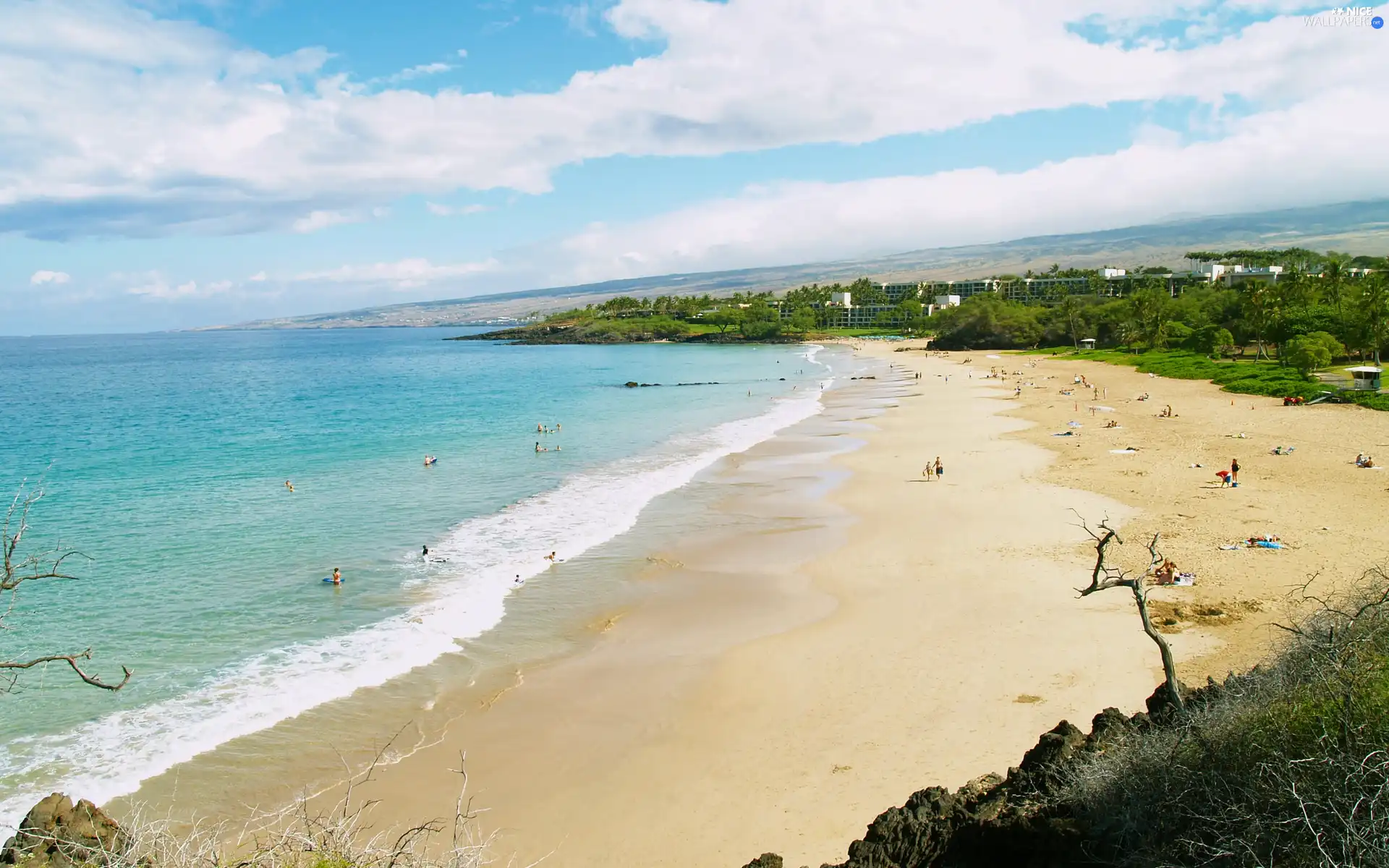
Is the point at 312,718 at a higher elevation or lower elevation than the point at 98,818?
lower

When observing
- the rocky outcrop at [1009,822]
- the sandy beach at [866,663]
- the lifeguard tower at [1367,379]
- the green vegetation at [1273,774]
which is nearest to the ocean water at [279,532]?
the sandy beach at [866,663]

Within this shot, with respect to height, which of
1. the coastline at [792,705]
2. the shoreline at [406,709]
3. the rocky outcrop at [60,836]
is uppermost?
the rocky outcrop at [60,836]

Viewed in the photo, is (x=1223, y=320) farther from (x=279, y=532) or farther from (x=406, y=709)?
(x=406, y=709)

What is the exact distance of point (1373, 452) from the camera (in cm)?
2592

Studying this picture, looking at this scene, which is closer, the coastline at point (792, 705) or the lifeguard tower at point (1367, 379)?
the coastline at point (792, 705)

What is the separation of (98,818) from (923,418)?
129 feet

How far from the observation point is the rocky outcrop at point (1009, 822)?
6254 millimetres

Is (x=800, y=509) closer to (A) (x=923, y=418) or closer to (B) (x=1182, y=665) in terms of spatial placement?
(B) (x=1182, y=665)

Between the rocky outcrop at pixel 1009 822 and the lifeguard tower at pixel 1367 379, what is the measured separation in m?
38.9

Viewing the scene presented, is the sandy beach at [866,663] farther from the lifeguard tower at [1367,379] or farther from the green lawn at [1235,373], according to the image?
the green lawn at [1235,373]

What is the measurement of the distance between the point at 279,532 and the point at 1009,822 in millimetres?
21150

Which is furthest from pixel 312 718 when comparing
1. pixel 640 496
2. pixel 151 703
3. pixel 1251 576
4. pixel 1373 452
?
pixel 1373 452

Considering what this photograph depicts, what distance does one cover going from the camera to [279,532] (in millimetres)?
22656

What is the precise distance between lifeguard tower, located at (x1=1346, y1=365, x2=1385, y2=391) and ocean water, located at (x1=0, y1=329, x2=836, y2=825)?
1010 inches
